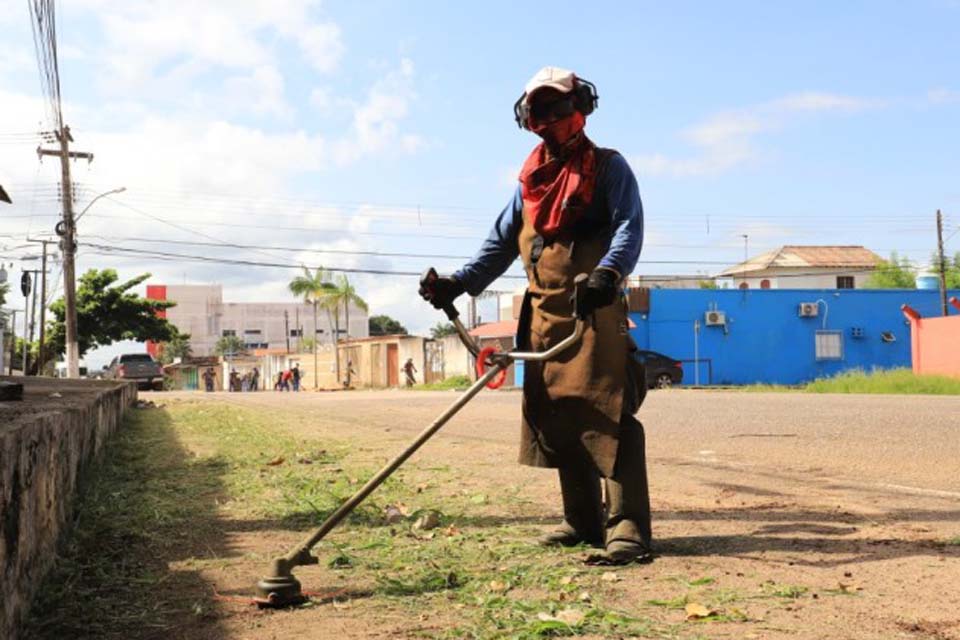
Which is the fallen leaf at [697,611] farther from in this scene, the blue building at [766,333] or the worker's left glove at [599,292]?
the blue building at [766,333]

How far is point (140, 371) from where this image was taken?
129ft

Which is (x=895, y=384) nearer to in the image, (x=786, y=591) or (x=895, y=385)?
(x=895, y=385)

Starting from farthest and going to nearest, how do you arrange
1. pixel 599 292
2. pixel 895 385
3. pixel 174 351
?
pixel 174 351, pixel 895 385, pixel 599 292

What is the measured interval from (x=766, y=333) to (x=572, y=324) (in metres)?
36.5

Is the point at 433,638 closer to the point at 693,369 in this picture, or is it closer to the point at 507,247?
the point at 507,247

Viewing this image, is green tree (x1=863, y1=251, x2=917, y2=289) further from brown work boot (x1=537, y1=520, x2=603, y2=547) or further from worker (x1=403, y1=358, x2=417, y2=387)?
brown work boot (x1=537, y1=520, x2=603, y2=547)

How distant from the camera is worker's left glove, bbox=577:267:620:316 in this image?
3.37 meters

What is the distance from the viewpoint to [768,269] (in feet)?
234

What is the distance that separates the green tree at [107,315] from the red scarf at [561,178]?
44222 millimetres

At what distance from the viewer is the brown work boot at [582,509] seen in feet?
13.0

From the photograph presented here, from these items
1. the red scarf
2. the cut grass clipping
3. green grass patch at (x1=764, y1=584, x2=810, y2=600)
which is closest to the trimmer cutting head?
the cut grass clipping

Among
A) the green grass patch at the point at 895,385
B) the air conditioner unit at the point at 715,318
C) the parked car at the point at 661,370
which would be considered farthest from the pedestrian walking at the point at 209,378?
the green grass patch at the point at 895,385

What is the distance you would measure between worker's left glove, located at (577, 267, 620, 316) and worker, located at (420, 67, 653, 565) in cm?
6

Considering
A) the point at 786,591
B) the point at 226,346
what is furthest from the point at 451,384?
the point at 226,346
